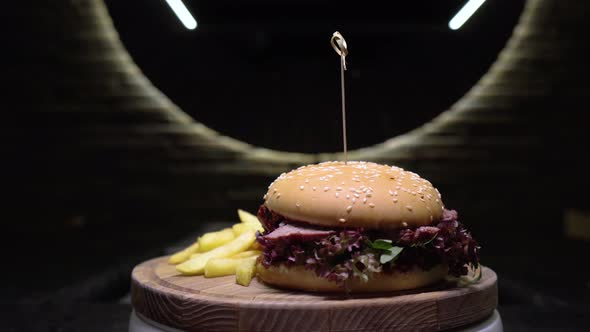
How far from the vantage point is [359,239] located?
1932 mm

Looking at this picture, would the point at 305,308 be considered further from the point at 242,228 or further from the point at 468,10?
the point at 468,10

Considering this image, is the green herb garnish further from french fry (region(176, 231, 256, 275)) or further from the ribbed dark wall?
the ribbed dark wall

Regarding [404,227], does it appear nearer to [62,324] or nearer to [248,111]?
[62,324]

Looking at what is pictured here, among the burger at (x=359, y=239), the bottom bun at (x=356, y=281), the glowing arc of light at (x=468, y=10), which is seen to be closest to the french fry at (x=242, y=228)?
the burger at (x=359, y=239)

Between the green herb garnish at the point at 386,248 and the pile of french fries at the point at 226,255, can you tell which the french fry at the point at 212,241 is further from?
the green herb garnish at the point at 386,248

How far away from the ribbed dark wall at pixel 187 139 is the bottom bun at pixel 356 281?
2629 mm

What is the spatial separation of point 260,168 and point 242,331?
2901mm

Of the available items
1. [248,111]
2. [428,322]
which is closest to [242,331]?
[428,322]

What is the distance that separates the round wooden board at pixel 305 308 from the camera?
5.96 feet

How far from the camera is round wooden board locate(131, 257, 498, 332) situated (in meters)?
1.82

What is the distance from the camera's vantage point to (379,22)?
4.41m

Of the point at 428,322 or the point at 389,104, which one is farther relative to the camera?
the point at 389,104

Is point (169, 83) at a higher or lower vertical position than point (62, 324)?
higher

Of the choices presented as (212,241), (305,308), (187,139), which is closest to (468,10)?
(212,241)
